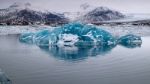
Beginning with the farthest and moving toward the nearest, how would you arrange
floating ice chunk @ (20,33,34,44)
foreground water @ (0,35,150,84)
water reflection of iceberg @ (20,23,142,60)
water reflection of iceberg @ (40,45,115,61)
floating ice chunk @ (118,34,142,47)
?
floating ice chunk @ (118,34,142,47)
floating ice chunk @ (20,33,34,44)
water reflection of iceberg @ (20,23,142,60)
water reflection of iceberg @ (40,45,115,61)
foreground water @ (0,35,150,84)

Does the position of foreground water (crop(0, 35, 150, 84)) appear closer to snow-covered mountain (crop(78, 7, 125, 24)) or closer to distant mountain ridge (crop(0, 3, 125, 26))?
distant mountain ridge (crop(0, 3, 125, 26))

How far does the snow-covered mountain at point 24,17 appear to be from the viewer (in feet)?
19.6

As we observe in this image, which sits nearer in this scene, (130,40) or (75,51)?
(75,51)

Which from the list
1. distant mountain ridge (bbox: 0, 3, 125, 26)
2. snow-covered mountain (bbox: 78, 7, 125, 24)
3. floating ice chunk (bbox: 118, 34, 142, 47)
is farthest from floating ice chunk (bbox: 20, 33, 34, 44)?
floating ice chunk (bbox: 118, 34, 142, 47)

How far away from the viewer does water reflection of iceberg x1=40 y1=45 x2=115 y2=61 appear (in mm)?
5501

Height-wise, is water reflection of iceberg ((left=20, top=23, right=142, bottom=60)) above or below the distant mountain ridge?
below

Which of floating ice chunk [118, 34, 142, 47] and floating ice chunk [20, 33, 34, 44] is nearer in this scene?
floating ice chunk [20, 33, 34, 44]

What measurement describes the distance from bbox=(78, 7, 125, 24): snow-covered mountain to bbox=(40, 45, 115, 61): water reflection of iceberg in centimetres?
46

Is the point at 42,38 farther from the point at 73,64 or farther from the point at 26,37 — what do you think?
the point at 73,64

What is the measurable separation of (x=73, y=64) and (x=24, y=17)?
58.6 inches

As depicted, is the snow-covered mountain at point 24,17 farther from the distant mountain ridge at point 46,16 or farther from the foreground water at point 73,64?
the foreground water at point 73,64

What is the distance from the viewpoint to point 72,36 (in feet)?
20.1

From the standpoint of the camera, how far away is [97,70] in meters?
4.56

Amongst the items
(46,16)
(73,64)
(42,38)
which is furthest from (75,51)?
(73,64)
